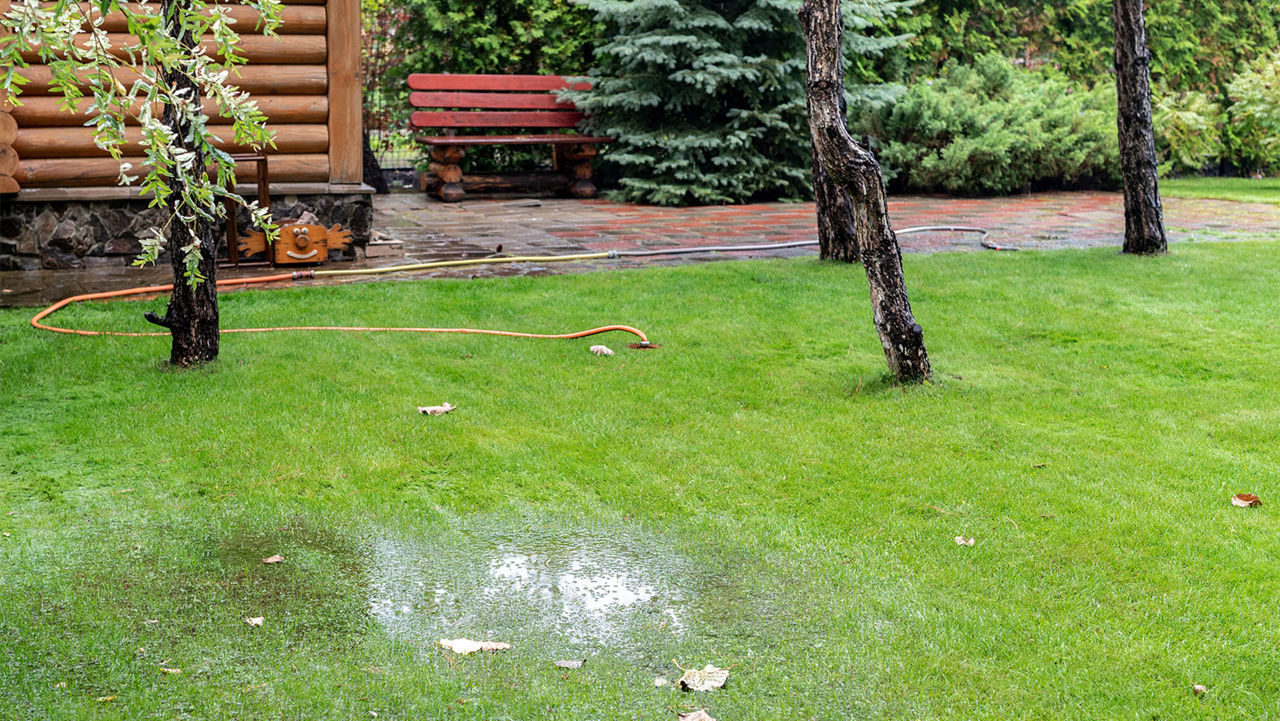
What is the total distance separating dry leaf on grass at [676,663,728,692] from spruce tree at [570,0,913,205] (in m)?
10.3

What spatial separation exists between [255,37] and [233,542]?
585 centimetres

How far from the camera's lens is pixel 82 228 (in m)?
7.75

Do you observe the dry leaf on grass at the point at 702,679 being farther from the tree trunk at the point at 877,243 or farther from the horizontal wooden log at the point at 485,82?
the horizontal wooden log at the point at 485,82

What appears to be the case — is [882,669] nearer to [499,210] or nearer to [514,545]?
[514,545]

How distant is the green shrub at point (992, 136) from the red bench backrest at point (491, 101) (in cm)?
389

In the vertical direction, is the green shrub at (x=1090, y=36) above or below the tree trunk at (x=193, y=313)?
above

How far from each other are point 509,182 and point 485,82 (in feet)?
4.04

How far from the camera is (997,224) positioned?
413 inches

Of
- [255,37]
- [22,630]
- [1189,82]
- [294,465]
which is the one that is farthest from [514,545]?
[1189,82]

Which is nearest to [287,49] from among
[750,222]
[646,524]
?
[750,222]

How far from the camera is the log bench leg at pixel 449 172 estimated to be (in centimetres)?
1309

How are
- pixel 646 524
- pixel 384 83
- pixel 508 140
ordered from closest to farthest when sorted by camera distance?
pixel 646 524 < pixel 508 140 < pixel 384 83

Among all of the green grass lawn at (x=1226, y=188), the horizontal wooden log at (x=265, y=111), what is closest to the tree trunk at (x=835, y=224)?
the horizontal wooden log at (x=265, y=111)

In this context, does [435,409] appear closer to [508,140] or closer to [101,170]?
[101,170]
